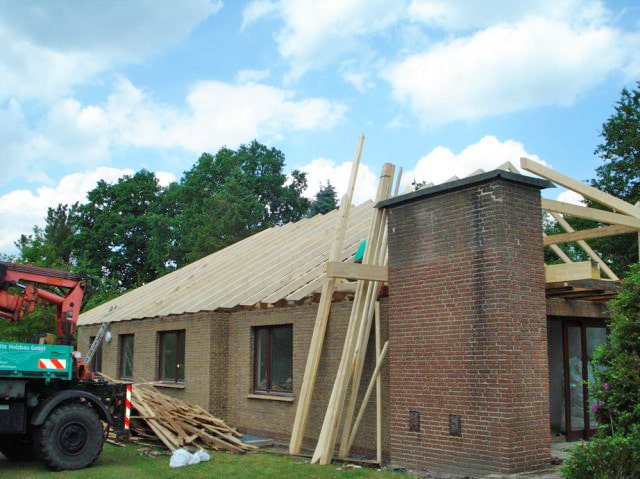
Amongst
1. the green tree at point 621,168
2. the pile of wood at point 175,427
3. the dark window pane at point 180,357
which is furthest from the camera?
the green tree at point 621,168

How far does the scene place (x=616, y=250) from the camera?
32.7m

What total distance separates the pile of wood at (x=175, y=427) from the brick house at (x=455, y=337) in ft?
4.06

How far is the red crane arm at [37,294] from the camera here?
11.7 metres

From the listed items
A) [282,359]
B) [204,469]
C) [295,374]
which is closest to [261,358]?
[282,359]

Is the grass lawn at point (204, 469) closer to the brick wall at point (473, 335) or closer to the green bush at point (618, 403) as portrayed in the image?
the brick wall at point (473, 335)

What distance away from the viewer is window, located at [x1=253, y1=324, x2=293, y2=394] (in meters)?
15.1

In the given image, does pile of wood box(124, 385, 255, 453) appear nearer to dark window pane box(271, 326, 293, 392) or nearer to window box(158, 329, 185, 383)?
dark window pane box(271, 326, 293, 392)

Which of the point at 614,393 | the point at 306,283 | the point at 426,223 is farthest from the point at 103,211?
the point at 614,393

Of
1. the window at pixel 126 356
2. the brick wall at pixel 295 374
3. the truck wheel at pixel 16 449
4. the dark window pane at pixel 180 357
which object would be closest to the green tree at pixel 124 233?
the window at pixel 126 356

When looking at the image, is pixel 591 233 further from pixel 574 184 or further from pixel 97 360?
pixel 97 360

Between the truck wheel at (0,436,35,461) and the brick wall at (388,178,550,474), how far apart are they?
6878mm

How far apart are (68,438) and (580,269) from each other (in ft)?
28.1

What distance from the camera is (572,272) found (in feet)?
32.4

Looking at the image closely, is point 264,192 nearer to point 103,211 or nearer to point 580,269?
point 103,211
